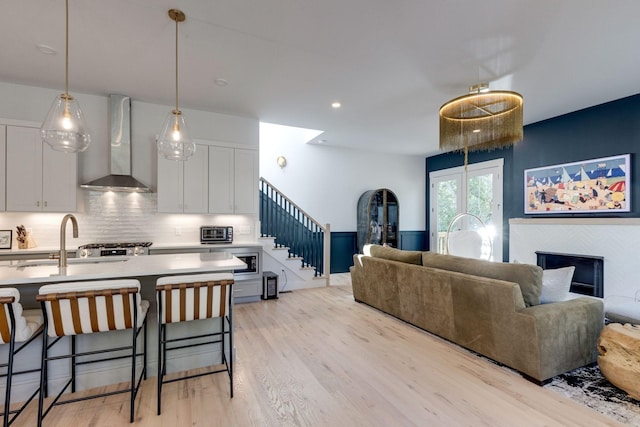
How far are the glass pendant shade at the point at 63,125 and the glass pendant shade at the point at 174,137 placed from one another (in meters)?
0.58

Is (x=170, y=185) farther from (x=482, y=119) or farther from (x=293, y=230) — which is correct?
(x=482, y=119)

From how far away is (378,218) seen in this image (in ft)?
23.5

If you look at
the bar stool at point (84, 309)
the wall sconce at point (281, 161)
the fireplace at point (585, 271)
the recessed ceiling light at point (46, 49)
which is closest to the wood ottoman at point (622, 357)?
the fireplace at point (585, 271)

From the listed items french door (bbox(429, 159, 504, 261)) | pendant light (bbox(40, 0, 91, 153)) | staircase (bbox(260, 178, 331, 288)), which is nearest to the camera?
pendant light (bbox(40, 0, 91, 153))

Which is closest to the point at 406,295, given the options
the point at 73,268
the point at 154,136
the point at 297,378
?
the point at 297,378

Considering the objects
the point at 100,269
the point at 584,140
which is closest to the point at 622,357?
the point at 584,140

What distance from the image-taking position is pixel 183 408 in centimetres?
212

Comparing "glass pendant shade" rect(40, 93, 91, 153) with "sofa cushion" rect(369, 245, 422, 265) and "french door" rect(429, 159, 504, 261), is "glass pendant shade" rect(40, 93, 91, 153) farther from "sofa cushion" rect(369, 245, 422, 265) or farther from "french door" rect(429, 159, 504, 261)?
"french door" rect(429, 159, 504, 261)

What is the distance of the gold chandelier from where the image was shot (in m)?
3.08

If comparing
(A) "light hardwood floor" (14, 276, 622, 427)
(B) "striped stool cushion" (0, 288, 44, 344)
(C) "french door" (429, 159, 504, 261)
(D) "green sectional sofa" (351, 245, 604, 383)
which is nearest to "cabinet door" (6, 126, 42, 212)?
(B) "striped stool cushion" (0, 288, 44, 344)

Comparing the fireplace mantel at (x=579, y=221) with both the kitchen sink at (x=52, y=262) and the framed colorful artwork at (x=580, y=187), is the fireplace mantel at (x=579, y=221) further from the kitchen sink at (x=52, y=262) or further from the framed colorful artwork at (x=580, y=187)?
the kitchen sink at (x=52, y=262)

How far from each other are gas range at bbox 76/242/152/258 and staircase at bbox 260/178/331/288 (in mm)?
1890

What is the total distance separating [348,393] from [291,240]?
3671 millimetres

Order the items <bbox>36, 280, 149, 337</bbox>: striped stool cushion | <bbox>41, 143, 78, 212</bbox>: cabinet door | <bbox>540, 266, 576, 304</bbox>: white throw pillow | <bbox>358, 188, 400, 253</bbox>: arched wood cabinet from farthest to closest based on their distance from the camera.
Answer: <bbox>358, 188, 400, 253</bbox>: arched wood cabinet
<bbox>41, 143, 78, 212</bbox>: cabinet door
<bbox>540, 266, 576, 304</bbox>: white throw pillow
<bbox>36, 280, 149, 337</bbox>: striped stool cushion
